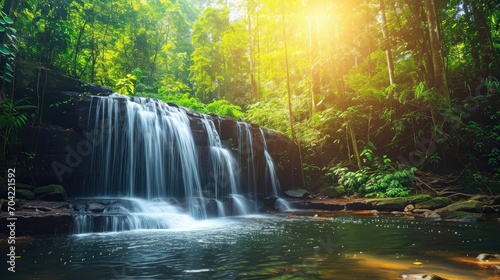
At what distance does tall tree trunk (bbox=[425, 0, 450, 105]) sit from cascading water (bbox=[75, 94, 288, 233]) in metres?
9.04

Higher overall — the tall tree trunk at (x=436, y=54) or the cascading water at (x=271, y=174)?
the tall tree trunk at (x=436, y=54)

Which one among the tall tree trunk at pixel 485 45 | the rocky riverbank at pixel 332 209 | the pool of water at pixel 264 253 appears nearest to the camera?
the pool of water at pixel 264 253

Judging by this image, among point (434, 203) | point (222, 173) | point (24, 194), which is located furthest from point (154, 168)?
point (434, 203)

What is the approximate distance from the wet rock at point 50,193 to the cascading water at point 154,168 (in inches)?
32.6

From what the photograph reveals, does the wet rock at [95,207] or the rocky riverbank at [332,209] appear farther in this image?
the wet rock at [95,207]

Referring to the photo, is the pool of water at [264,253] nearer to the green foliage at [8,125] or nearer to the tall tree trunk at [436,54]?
the green foliage at [8,125]

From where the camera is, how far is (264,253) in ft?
14.2

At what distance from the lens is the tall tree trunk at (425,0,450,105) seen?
11.7 metres

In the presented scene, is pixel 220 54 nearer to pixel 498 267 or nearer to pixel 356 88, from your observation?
pixel 356 88

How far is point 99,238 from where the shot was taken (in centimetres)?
580

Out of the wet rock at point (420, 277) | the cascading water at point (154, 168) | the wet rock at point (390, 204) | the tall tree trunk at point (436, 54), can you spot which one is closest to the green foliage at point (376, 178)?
the wet rock at point (390, 204)

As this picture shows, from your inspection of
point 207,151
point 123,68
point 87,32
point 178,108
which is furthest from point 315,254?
point 123,68

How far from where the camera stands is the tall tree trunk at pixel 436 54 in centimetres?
1172

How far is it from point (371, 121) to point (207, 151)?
9028 mm
